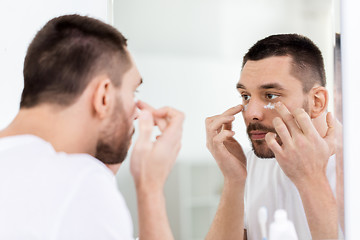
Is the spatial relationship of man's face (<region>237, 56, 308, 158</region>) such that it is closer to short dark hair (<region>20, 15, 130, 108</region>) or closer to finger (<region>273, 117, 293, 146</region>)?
finger (<region>273, 117, 293, 146</region>)

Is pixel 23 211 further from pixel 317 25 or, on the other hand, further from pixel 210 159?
pixel 317 25

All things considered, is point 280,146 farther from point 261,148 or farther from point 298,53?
point 298,53

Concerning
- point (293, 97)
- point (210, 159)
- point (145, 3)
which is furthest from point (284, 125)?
point (145, 3)

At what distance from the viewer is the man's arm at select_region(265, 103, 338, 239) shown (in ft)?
3.41

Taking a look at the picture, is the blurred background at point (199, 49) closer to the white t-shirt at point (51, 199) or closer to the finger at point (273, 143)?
the finger at point (273, 143)

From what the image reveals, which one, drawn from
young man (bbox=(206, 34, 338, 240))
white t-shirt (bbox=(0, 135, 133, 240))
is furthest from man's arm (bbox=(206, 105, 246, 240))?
white t-shirt (bbox=(0, 135, 133, 240))

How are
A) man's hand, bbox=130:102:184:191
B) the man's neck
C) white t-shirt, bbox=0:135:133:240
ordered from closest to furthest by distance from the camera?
white t-shirt, bbox=0:135:133:240, the man's neck, man's hand, bbox=130:102:184:191

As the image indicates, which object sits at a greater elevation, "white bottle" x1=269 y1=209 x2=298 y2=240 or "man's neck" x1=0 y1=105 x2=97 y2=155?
"man's neck" x1=0 y1=105 x2=97 y2=155

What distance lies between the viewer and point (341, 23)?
108cm

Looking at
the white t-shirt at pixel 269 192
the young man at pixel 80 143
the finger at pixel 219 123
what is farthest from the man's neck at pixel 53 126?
the white t-shirt at pixel 269 192

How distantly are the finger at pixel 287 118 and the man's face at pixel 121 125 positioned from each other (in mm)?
355

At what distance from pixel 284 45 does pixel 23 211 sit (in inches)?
28.4

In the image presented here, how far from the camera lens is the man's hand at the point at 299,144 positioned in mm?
1037

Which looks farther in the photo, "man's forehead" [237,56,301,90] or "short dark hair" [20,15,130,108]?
"man's forehead" [237,56,301,90]
